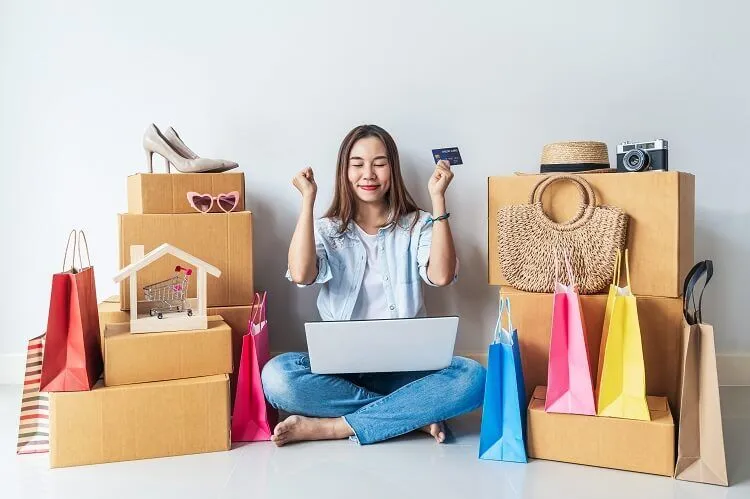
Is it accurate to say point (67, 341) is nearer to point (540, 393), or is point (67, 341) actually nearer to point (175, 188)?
point (175, 188)

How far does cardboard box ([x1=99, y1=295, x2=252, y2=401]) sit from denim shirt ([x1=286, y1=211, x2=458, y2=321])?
0.54 feet

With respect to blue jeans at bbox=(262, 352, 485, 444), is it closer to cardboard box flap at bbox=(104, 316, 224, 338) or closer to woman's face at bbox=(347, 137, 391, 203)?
cardboard box flap at bbox=(104, 316, 224, 338)

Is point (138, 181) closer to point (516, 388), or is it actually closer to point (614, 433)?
point (516, 388)

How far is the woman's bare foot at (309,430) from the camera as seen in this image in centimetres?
171

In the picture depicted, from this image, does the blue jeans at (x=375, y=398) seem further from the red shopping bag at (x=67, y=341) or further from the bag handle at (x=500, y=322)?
the red shopping bag at (x=67, y=341)

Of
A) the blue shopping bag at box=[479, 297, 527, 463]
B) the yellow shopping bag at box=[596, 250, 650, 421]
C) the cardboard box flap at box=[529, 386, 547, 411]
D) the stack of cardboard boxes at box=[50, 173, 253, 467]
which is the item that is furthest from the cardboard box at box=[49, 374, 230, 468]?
the yellow shopping bag at box=[596, 250, 650, 421]

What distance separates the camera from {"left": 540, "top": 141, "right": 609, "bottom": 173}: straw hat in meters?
1.78

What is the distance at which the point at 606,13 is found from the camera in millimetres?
2148

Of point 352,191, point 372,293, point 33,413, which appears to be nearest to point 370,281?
point 372,293

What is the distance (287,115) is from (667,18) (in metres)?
1.18

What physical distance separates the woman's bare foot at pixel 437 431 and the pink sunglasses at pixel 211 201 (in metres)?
0.77

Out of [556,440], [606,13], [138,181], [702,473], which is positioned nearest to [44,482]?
[138,181]

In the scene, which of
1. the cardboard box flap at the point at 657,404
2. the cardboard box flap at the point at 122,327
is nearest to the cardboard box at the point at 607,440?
the cardboard box flap at the point at 657,404

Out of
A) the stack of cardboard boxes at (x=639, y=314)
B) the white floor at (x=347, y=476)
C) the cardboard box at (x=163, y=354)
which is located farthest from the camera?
the cardboard box at (x=163, y=354)
